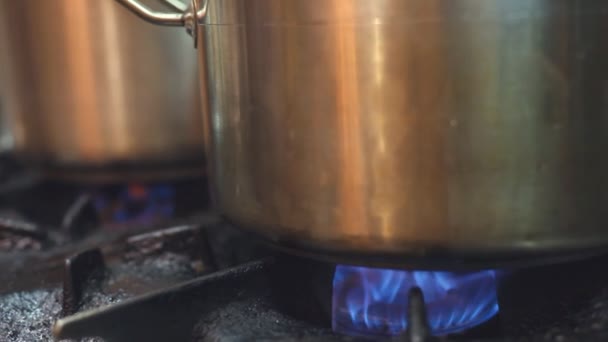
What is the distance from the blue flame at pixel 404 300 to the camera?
2.00 feet

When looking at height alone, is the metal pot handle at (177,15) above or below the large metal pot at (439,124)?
above

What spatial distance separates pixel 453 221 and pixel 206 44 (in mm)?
264

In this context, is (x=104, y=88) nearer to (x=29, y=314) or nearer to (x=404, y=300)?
(x=29, y=314)

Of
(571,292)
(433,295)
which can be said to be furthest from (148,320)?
(571,292)

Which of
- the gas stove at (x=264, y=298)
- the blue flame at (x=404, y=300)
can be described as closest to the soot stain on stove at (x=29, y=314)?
the gas stove at (x=264, y=298)

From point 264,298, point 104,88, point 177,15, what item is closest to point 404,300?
point 264,298

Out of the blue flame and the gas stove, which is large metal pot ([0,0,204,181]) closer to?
the gas stove

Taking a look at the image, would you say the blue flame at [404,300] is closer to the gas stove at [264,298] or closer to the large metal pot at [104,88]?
the gas stove at [264,298]

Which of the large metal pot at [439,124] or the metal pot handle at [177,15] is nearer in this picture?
the large metal pot at [439,124]

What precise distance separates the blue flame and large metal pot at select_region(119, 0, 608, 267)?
8cm

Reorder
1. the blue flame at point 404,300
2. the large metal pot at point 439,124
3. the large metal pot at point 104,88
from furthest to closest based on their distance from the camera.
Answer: the large metal pot at point 104,88
the blue flame at point 404,300
the large metal pot at point 439,124

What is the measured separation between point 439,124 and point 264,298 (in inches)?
9.8

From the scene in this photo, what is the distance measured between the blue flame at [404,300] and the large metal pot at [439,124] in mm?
83

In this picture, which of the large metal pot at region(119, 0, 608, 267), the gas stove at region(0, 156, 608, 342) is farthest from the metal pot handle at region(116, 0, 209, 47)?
the gas stove at region(0, 156, 608, 342)
